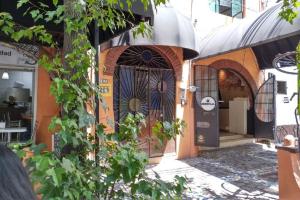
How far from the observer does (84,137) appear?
204 cm

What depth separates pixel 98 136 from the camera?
6.93 feet

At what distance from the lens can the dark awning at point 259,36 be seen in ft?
21.3

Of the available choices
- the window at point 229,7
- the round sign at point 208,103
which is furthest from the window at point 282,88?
the round sign at point 208,103

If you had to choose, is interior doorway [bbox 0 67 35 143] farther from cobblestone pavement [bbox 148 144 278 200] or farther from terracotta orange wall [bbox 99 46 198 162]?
terracotta orange wall [bbox 99 46 198 162]

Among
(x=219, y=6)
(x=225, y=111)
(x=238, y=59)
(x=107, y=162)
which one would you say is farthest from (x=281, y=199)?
(x=225, y=111)

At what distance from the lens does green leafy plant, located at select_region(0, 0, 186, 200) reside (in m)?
1.71

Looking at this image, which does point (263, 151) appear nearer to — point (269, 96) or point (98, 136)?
point (269, 96)

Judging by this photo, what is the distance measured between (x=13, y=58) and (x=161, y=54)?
12.3ft

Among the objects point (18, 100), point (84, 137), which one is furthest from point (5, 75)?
point (84, 137)

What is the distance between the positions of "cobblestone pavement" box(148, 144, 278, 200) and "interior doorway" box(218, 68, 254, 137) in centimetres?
157

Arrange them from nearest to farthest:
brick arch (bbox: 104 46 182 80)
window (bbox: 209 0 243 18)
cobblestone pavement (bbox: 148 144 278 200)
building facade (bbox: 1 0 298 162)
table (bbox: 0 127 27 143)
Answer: cobblestone pavement (bbox: 148 144 278 200) → table (bbox: 0 127 27 143) → building facade (bbox: 1 0 298 162) → brick arch (bbox: 104 46 182 80) → window (bbox: 209 0 243 18)

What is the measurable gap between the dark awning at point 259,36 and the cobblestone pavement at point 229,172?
9.82ft

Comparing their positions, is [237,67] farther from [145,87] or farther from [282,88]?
[145,87]

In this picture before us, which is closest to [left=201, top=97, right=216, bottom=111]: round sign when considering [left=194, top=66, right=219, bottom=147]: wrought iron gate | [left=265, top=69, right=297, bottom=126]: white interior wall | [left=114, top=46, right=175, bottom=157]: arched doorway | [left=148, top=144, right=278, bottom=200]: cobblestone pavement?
[left=194, top=66, right=219, bottom=147]: wrought iron gate
